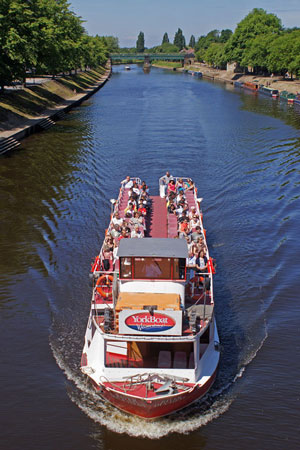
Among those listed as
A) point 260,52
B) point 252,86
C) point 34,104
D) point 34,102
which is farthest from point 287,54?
point 34,104

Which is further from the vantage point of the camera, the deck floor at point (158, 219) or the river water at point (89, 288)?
the deck floor at point (158, 219)

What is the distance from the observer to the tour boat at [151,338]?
14.8 meters

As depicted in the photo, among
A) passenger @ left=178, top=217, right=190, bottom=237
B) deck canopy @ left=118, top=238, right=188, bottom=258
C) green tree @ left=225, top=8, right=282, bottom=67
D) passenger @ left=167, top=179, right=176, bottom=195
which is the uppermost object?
green tree @ left=225, top=8, right=282, bottom=67

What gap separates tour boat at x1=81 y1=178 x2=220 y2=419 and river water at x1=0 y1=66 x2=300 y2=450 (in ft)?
3.27

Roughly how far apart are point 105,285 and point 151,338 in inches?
177

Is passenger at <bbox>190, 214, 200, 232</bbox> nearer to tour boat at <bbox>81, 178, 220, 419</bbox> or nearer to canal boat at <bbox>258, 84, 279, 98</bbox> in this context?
tour boat at <bbox>81, 178, 220, 419</bbox>

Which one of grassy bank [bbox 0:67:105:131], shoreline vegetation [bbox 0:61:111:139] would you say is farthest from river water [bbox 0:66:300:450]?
grassy bank [bbox 0:67:105:131]

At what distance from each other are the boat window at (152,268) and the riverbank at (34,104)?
37.4m

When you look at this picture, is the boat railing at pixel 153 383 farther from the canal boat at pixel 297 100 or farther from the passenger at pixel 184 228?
the canal boat at pixel 297 100

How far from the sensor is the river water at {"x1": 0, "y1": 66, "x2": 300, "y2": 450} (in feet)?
49.7

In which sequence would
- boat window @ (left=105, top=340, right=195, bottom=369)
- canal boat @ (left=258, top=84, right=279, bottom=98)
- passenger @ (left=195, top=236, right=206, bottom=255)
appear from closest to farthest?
boat window @ (left=105, top=340, right=195, bottom=369) < passenger @ (left=195, top=236, right=206, bottom=255) < canal boat @ (left=258, top=84, right=279, bottom=98)

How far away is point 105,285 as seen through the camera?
18.8 metres

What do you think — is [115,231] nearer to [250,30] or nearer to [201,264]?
[201,264]

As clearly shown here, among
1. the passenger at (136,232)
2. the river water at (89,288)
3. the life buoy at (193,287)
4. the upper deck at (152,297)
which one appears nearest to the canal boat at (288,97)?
the river water at (89,288)
